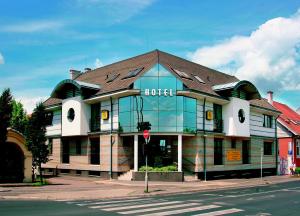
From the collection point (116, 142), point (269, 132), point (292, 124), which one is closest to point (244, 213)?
point (116, 142)

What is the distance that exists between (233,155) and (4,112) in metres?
20.6

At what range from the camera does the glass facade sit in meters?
29.2

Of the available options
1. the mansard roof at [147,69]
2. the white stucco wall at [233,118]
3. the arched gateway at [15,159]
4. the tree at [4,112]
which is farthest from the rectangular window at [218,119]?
the tree at [4,112]

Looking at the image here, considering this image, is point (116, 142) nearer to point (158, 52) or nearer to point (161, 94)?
point (161, 94)

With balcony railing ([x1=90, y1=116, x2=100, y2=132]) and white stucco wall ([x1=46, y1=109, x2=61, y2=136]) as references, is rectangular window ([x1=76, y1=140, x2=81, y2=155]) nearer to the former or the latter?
balcony railing ([x1=90, y1=116, x2=100, y2=132])

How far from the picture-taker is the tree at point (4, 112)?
23656 mm

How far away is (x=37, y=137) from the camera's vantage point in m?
25.3

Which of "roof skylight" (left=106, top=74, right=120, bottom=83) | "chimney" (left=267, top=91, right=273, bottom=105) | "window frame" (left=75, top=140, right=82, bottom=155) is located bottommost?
"window frame" (left=75, top=140, right=82, bottom=155)

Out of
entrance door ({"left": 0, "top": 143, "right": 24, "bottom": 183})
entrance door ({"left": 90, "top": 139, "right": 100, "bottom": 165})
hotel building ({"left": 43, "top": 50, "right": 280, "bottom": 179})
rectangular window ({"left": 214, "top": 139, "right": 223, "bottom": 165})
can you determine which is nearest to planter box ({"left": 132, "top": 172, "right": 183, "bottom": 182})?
hotel building ({"left": 43, "top": 50, "right": 280, "bottom": 179})

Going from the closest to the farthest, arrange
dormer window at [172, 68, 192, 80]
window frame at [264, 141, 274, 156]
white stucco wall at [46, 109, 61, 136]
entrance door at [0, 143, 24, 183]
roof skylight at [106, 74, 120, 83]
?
entrance door at [0, 143, 24, 183], dormer window at [172, 68, 192, 80], roof skylight at [106, 74, 120, 83], white stucco wall at [46, 109, 61, 136], window frame at [264, 141, 274, 156]

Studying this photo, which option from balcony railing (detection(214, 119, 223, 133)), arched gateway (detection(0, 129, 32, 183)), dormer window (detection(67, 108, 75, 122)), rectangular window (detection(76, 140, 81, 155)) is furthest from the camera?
rectangular window (detection(76, 140, 81, 155))

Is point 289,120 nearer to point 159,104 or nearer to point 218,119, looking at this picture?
point 218,119

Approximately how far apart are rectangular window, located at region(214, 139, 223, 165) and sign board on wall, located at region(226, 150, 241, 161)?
0.91m

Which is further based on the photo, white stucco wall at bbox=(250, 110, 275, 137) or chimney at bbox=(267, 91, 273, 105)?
chimney at bbox=(267, 91, 273, 105)
